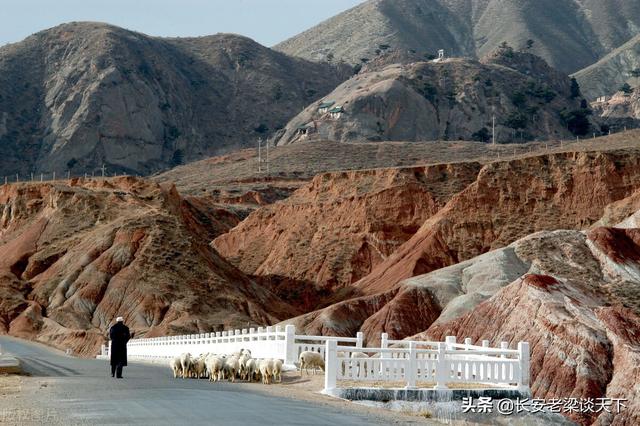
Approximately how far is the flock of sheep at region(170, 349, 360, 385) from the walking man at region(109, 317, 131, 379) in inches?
110

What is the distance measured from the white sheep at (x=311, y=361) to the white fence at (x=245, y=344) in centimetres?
76

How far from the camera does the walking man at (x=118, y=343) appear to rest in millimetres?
38031

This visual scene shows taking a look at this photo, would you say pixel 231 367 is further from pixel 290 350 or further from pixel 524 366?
pixel 524 366

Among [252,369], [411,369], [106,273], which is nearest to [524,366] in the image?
[411,369]

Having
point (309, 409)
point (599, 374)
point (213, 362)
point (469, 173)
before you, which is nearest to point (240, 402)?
point (309, 409)

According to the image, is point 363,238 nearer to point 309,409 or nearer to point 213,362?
point 213,362

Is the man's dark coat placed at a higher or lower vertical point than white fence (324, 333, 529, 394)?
higher

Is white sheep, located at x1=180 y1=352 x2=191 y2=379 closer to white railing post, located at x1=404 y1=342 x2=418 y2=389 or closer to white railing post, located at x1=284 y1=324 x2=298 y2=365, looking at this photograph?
white railing post, located at x1=284 y1=324 x2=298 y2=365

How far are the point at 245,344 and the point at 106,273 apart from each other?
7390 cm

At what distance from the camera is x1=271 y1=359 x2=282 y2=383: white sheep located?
3775cm

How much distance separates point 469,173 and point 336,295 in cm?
2653

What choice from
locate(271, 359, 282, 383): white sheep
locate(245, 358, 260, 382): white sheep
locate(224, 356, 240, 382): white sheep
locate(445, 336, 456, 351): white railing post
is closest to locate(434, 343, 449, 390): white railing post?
locate(271, 359, 282, 383): white sheep

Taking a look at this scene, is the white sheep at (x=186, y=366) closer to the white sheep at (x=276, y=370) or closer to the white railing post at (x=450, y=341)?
the white sheep at (x=276, y=370)

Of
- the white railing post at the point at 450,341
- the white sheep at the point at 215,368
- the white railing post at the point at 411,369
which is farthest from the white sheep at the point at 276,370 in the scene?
the white railing post at the point at 411,369
